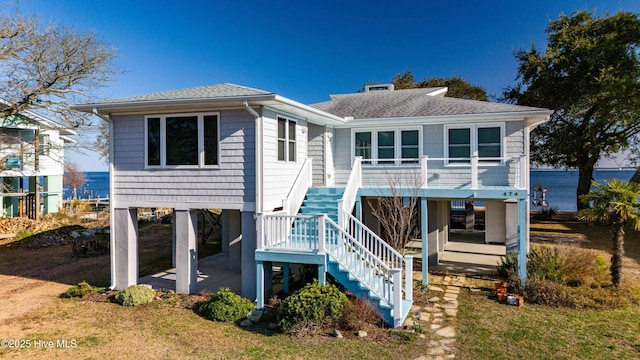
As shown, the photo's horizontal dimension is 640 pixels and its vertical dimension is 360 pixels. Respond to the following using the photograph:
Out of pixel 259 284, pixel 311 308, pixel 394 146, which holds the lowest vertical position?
pixel 311 308

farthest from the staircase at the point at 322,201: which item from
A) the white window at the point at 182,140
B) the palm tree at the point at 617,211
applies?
the palm tree at the point at 617,211

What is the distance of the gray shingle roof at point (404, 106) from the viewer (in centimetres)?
1312

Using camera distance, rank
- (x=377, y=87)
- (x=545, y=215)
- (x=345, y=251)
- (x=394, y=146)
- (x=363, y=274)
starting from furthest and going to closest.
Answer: (x=545, y=215)
(x=377, y=87)
(x=394, y=146)
(x=345, y=251)
(x=363, y=274)

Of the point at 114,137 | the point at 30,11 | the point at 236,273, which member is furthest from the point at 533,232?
the point at 30,11

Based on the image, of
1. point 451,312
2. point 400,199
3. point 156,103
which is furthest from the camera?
point 400,199

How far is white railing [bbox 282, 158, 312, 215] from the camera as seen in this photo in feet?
36.0

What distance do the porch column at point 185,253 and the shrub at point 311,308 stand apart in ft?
11.9

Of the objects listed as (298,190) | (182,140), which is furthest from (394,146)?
(182,140)

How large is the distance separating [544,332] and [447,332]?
202cm

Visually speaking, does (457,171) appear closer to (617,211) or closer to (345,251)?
(617,211)

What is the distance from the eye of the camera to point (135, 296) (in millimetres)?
10125

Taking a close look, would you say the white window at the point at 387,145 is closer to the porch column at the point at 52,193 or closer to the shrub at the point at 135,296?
the shrub at the point at 135,296

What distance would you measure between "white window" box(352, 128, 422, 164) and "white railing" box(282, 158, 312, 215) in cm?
260

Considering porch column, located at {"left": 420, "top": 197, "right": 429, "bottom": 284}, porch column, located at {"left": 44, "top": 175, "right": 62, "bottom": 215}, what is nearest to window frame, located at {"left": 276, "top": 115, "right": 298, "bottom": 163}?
porch column, located at {"left": 420, "top": 197, "right": 429, "bottom": 284}
